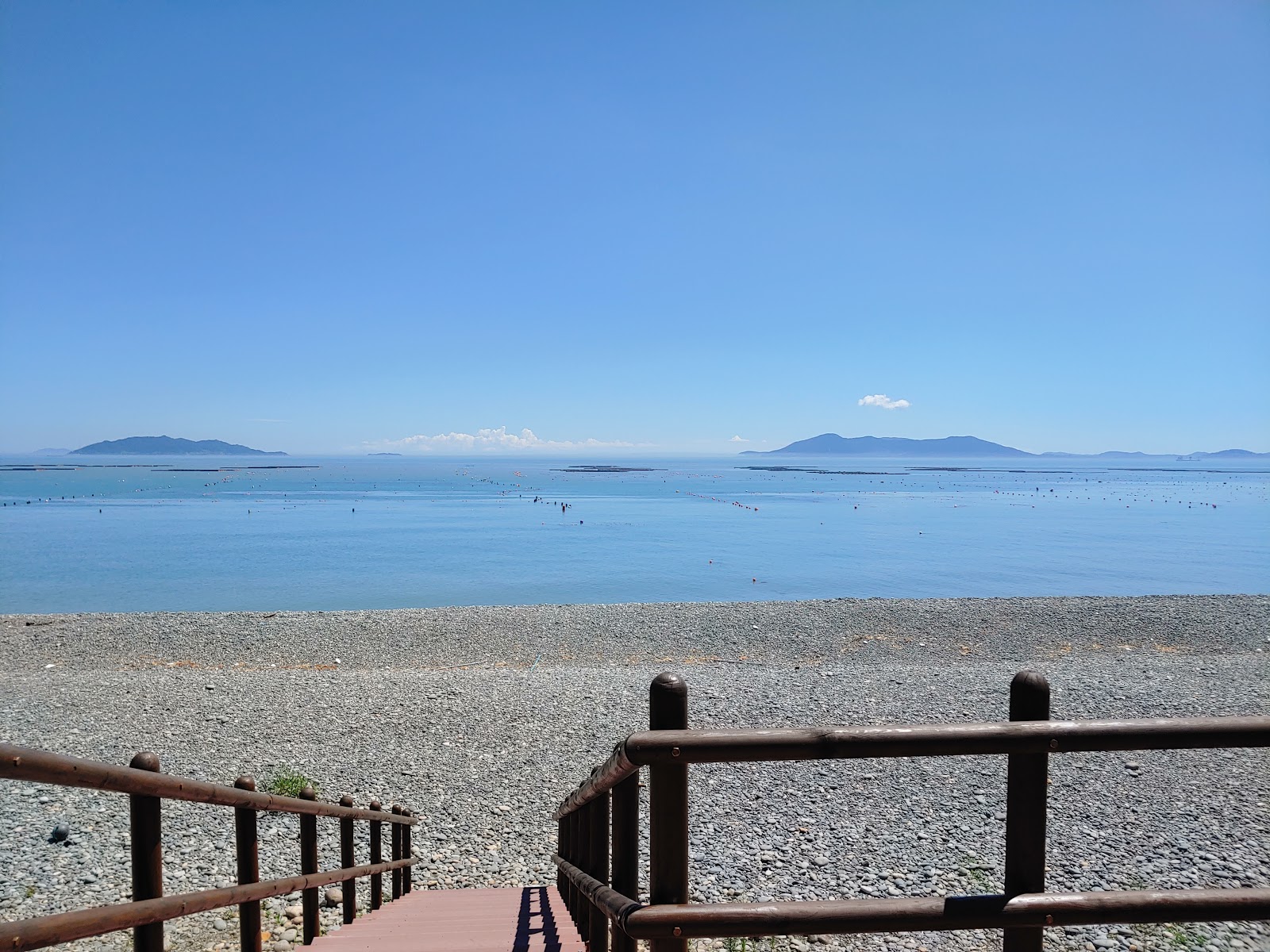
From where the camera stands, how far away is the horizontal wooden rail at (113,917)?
5.32ft

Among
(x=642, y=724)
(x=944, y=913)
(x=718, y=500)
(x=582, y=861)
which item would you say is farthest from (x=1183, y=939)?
(x=718, y=500)

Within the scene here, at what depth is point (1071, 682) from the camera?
47.7 feet

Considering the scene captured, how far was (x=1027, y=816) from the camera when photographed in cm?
183

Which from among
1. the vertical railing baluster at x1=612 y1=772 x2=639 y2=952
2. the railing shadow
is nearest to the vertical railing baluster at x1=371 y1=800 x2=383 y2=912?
the railing shadow

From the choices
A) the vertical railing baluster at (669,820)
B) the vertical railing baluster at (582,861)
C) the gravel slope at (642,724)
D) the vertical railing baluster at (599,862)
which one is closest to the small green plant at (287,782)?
the gravel slope at (642,724)

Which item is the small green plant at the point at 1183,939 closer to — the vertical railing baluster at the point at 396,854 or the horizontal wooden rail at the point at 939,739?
the horizontal wooden rail at the point at 939,739

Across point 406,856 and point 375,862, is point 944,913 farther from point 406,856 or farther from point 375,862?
point 406,856

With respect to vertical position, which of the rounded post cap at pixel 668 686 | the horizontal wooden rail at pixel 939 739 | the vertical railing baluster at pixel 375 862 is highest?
the rounded post cap at pixel 668 686

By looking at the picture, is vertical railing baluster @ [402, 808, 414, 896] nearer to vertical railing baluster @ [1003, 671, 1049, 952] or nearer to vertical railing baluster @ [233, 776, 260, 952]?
vertical railing baluster @ [233, 776, 260, 952]

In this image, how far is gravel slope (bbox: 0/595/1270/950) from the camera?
728cm

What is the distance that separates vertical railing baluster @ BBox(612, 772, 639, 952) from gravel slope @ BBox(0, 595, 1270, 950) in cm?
467

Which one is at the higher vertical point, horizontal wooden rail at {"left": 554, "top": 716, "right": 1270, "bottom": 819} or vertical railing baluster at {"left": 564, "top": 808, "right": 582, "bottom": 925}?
horizontal wooden rail at {"left": 554, "top": 716, "right": 1270, "bottom": 819}

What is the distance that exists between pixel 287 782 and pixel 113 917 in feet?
26.2

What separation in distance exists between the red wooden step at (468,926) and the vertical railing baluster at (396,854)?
1.45ft
